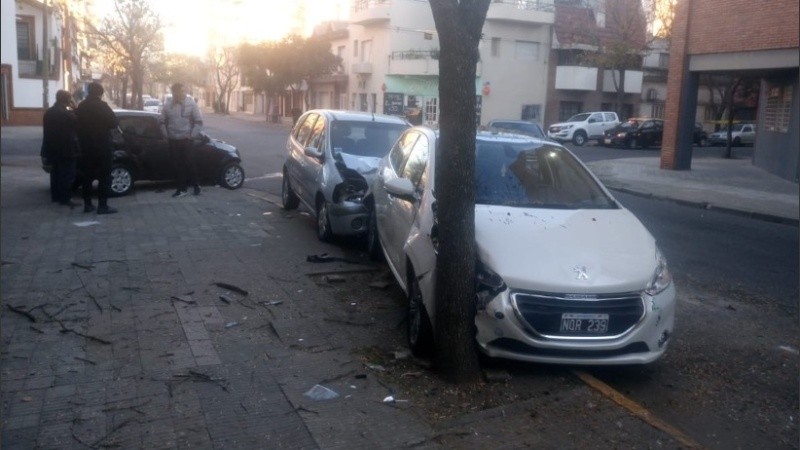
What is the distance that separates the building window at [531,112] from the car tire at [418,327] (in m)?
44.7

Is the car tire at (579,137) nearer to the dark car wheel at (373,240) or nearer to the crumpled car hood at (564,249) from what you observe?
the dark car wheel at (373,240)

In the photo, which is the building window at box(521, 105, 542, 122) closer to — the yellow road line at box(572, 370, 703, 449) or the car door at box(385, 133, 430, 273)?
the car door at box(385, 133, 430, 273)

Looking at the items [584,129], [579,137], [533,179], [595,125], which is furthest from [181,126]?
[595,125]

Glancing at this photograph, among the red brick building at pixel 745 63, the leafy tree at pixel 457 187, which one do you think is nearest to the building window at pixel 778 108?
the red brick building at pixel 745 63

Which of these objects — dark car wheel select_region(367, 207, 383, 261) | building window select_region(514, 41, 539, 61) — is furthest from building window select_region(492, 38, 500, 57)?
dark car wheel select_region(367, 207, 383, 261)

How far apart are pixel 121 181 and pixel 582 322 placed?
438 inches

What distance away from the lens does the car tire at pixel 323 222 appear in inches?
391

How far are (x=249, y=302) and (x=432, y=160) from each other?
2103 millimetres

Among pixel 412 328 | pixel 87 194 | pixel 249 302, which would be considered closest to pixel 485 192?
pixel 412 328

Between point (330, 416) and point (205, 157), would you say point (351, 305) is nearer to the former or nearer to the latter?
point (330, 416)

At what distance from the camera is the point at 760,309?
7.92 meters

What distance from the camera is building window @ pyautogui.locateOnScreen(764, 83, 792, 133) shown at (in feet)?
81.8

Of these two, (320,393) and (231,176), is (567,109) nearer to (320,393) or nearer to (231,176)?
(231,176)

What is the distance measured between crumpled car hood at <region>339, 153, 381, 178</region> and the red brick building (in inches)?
532
